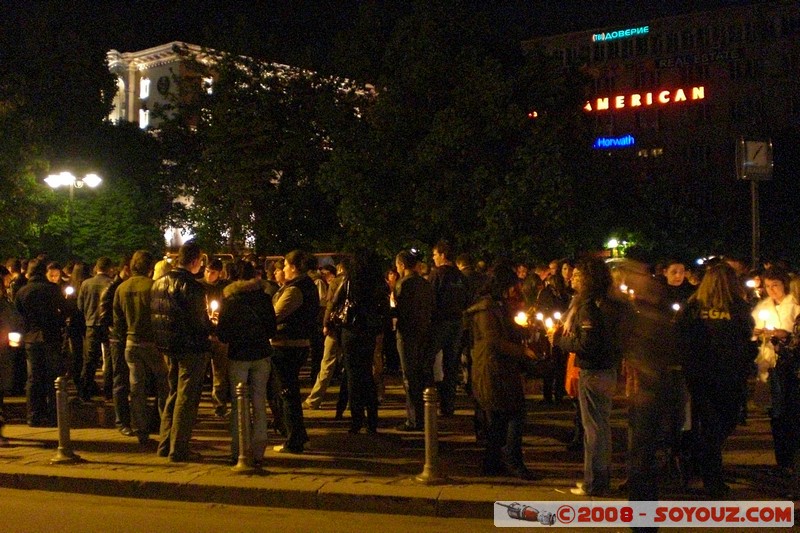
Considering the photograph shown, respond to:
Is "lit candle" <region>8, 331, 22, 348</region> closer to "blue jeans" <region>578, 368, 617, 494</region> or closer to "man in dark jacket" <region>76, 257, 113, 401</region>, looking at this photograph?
"man in dark jacket" <region>76, 257, 113, 401</region>

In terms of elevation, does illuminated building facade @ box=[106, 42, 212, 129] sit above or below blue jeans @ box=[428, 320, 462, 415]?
above

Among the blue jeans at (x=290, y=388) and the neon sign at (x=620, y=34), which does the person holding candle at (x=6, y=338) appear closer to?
the blue jeans at (x=290, y=388)

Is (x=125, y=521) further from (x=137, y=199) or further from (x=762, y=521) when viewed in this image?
(x=137, y=199)

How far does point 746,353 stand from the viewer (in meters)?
8.11

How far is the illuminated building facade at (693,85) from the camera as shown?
7738 centimetres

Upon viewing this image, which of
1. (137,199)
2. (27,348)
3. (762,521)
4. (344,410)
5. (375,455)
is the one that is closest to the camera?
(762,521)

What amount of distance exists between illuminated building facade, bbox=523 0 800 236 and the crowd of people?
6673 cm

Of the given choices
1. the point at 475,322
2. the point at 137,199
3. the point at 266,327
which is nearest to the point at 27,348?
the point at 266,327

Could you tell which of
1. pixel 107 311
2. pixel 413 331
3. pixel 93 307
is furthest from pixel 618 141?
pixel 107 311

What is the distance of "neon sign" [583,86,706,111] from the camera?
81.3 meters

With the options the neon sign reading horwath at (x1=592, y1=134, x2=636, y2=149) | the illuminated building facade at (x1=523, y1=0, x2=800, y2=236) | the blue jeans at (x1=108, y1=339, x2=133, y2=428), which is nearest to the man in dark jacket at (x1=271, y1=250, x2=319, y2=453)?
the blue jeans at (x1=108, y1=339, x2=133, y2=428)

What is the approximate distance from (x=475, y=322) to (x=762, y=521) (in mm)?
3031

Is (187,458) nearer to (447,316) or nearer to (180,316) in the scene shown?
(180,316)

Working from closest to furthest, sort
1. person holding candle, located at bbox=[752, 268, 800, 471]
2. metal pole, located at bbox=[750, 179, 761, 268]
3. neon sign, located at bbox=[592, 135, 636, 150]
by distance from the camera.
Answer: person holding candle, located at bbox=[752, 268, 800, 471]
metal pole, located at bbox=[750, 179, 761, 268]
neon sign, located at bbox=[592, 135, 636, 150]
